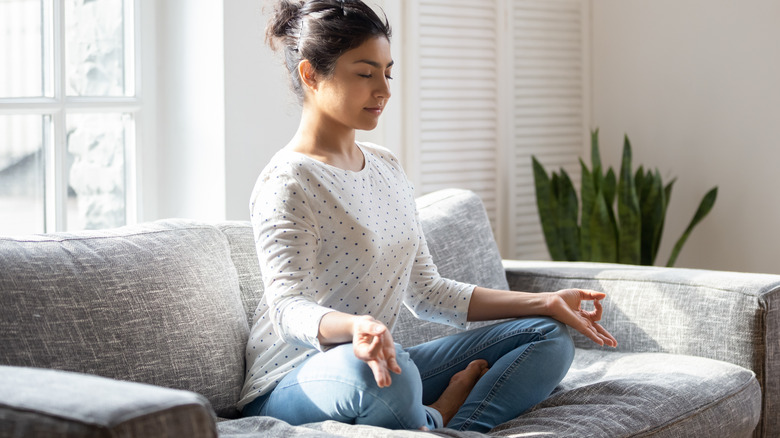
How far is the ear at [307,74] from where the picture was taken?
6.09 feet

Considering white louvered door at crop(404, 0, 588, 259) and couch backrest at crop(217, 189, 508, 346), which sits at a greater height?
white louvered door at crop(404, 0, 588, 259)

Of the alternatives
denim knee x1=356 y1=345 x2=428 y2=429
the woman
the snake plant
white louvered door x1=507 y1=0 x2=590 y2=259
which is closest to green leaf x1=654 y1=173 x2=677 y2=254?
the snake plant

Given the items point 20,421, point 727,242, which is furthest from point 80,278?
point 727,242

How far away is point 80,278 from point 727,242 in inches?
103

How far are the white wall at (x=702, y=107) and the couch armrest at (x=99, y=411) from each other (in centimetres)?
283

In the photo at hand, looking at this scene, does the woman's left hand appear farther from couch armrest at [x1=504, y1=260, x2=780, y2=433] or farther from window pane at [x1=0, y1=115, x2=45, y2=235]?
window pane at [x1=0, y1=115, x2=45, y2=235]

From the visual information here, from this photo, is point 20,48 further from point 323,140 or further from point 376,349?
point 376,349

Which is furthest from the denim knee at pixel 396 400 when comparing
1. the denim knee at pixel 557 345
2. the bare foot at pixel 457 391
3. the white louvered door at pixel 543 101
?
the white louvered door at pixel 543 101

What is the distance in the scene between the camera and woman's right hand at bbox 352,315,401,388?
Answer: 56.8 inches

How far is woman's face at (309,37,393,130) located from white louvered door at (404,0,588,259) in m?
1.43

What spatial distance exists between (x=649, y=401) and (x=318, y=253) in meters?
0.70

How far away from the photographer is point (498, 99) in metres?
3.60

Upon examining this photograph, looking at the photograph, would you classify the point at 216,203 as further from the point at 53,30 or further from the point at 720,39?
the point at 720,39

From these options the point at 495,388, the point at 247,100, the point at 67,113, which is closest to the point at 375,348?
the point at 495,388
